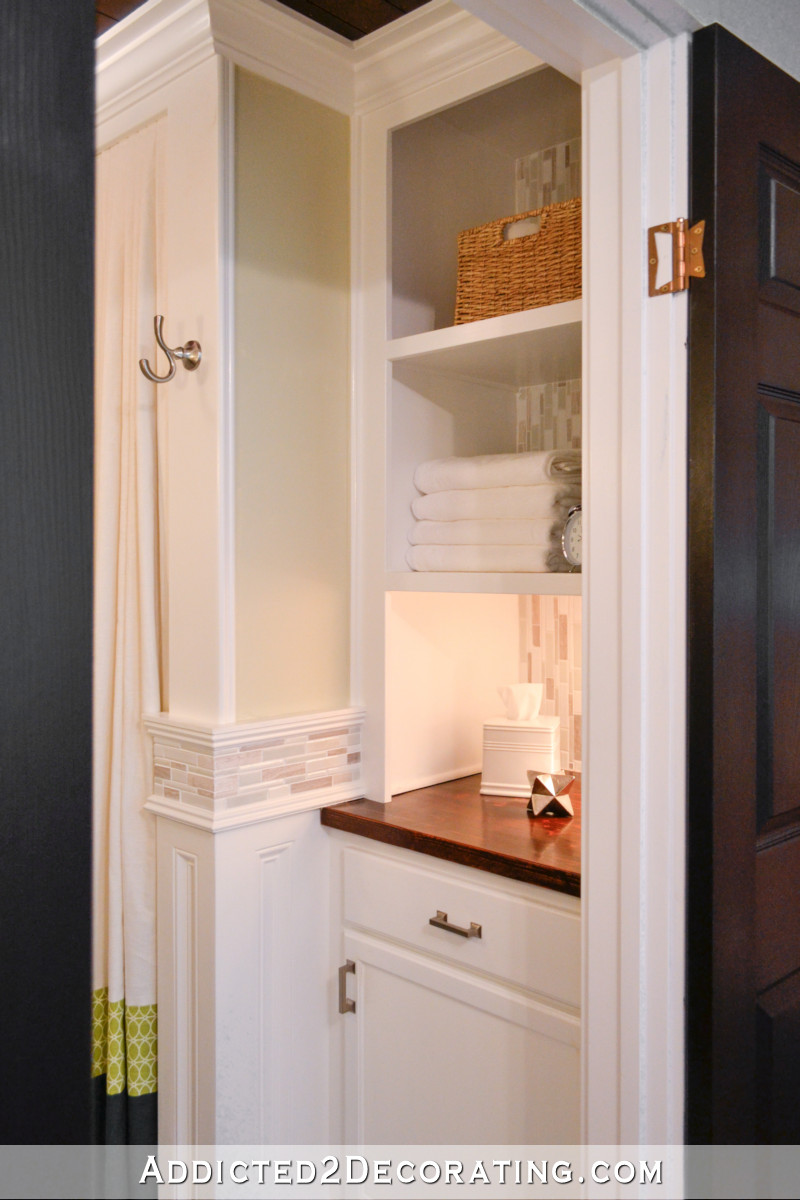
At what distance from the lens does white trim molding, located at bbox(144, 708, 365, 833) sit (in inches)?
61.8

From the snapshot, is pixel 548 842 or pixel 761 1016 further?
pixel 548 842

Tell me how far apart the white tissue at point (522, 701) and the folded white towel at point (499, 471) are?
0.41m

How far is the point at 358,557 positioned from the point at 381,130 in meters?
0.78

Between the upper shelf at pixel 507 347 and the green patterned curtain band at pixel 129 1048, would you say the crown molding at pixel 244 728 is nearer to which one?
the green patterned curtain band at pixel 129 1048

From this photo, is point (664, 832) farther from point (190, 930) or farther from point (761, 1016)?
point (190, 930)

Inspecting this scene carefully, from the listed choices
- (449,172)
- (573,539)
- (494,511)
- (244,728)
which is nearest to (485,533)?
(494,511)

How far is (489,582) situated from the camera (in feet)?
5.22

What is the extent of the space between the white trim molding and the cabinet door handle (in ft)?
0.98

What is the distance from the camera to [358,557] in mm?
1797

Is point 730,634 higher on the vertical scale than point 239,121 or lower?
lower

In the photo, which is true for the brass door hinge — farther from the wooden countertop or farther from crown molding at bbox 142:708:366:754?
crown molding at bbox 142:708:366:754

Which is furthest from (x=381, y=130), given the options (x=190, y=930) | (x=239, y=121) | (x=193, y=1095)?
(x=193, y=1095)

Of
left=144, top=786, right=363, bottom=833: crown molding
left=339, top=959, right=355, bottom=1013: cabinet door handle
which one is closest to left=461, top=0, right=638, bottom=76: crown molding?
left=144, top=786, right=363, bottom=833: crown molding

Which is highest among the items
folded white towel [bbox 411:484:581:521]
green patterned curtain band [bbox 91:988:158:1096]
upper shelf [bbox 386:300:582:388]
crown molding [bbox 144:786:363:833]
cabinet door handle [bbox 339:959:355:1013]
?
upper shelf [bbox 386:300:582:388]
